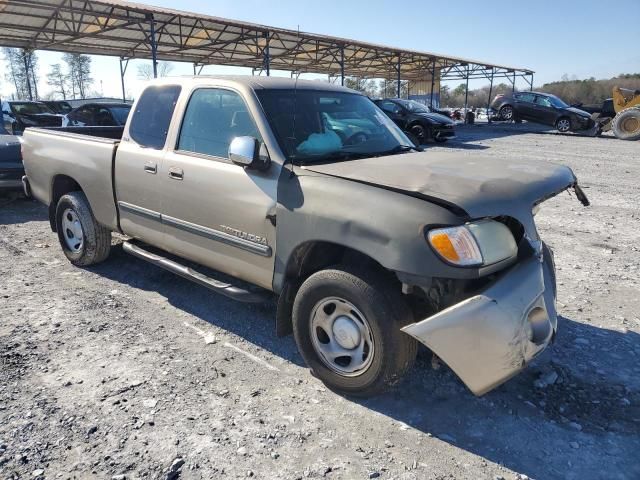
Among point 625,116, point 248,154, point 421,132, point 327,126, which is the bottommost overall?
point 421,132

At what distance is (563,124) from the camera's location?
2322cm

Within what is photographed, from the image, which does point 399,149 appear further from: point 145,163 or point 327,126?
point 145,163

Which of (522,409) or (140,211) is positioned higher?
(140,211)

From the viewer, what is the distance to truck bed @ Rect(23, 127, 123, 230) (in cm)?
452

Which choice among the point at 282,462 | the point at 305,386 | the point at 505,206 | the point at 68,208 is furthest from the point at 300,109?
the point at 68,208

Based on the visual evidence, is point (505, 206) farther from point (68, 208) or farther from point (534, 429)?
point (68, 208)

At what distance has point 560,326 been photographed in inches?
151

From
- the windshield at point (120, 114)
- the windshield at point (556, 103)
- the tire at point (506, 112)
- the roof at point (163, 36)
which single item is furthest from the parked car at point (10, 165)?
the tire at point (506, 112)

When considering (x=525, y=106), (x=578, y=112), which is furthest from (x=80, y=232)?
(x=525, y=106)

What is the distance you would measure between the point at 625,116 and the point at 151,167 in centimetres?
2189

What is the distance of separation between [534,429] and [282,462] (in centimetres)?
140

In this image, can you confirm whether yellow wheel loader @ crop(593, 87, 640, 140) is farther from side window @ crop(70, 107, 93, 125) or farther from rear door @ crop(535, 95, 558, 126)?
side window @ crop(70, 107, 93, 125)

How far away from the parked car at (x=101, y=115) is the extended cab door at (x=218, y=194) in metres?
7.14

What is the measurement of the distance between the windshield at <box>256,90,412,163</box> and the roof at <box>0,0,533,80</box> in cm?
1514
